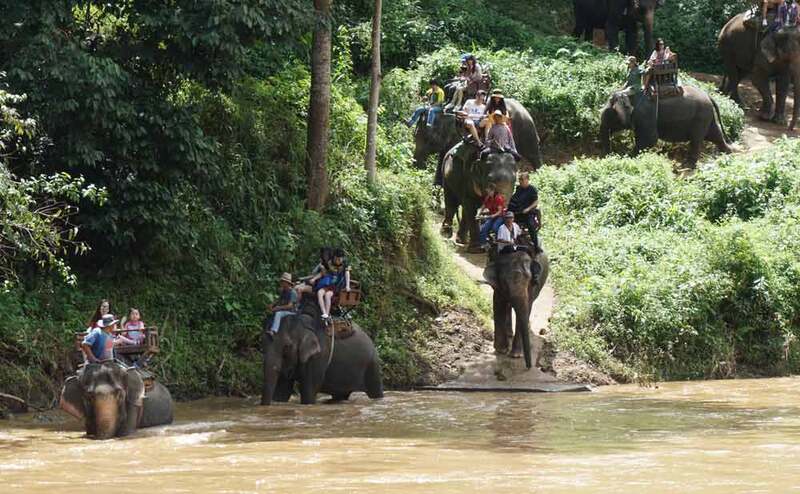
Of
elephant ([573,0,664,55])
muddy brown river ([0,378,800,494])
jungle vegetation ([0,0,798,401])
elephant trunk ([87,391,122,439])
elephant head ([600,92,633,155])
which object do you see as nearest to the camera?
muddy brown river ([0,378,800,494])

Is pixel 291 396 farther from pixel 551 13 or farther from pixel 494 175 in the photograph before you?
pixel 551 13

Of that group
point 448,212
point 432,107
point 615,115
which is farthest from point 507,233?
point 615,115

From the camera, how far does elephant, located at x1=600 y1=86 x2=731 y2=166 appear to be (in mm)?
28766

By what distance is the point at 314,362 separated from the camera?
1795 centimetres

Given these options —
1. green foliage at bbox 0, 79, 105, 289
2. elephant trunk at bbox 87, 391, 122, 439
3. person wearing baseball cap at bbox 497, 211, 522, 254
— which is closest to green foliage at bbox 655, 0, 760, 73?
Result: person wearing baseball cap at bbox 497, 211, 522, 254

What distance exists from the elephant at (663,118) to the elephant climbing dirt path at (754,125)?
63.7 inches

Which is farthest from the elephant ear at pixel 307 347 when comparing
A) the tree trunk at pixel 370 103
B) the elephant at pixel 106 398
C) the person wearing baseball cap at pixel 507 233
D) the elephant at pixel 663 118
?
the elephant at pixel 663 118

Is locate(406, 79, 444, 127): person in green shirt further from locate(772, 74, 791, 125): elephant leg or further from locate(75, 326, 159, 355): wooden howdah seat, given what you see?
locate(75, 326, 159, 355): wooden howdah seat

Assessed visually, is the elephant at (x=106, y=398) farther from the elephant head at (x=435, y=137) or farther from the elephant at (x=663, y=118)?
the elephant at (x=663, y=118)

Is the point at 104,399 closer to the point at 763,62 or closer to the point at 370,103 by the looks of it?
the point at 370,103

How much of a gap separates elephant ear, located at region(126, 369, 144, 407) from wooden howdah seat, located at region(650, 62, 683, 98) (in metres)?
15.7

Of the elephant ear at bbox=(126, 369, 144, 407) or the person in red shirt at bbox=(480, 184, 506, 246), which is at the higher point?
the person in red shirt at bbox=(480, 184, 506, 246)

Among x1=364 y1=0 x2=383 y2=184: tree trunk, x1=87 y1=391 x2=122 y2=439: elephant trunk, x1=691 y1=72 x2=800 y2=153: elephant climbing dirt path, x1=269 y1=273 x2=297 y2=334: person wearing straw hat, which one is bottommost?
x1=87 y1=391 x2=122 y2=439: elephant trunk

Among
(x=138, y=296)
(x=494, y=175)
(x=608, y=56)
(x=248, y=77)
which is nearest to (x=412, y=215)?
(x=494, y=175)
